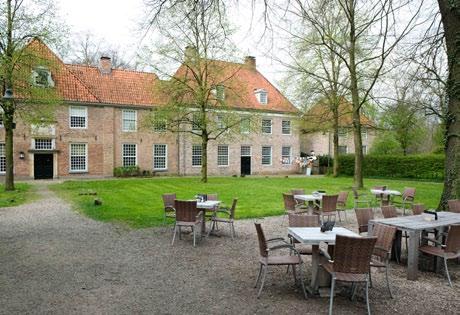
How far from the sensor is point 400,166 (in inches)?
1196

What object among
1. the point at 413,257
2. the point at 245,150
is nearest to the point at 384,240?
the point at 413,257

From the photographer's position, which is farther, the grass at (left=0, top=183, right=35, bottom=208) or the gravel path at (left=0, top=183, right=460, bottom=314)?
the grass at (left=0, top=183, right=35, bottom=208)

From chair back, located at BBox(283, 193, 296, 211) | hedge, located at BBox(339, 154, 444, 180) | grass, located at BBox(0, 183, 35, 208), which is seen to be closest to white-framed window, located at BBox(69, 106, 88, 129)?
grass, located at BBox(0, 183, 35, 208)

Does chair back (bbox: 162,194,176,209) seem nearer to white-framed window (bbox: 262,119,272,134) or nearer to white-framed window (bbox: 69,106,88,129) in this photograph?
white-framed window (bbox: 69,106,88,129)

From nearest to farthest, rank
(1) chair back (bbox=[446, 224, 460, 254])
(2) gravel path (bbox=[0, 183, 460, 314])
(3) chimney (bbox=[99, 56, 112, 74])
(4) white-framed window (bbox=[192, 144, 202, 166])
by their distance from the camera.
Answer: (2) gravel path (bbox=[0, 183, 460, 314]) < (1) chair back (bbox=[446, 224, 460, 254]) < (3) chimney (bbox=[99, 56, 112, 74]) < (4) white-framed window (bbox=[192, 144, 202, 166])

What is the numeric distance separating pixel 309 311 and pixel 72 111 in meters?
26.6

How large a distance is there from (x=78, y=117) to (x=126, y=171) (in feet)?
17.6

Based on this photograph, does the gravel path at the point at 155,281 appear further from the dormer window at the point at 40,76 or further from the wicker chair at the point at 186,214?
the dormer window at the point at 40,76

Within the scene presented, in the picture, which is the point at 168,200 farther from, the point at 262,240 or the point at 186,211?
the point at 262,240

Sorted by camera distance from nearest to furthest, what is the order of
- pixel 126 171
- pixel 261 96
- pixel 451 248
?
1. pixel 451 248
2. pixel 126 171
3. pixel 261 96

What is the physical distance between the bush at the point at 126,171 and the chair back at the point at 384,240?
24.6 m

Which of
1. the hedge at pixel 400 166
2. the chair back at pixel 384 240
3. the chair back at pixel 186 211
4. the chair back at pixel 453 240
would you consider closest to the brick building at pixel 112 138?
the hedge at pixel 400 166

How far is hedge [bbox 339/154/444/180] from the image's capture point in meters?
28.0

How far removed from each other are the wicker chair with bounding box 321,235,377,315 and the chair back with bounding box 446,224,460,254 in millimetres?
2163
